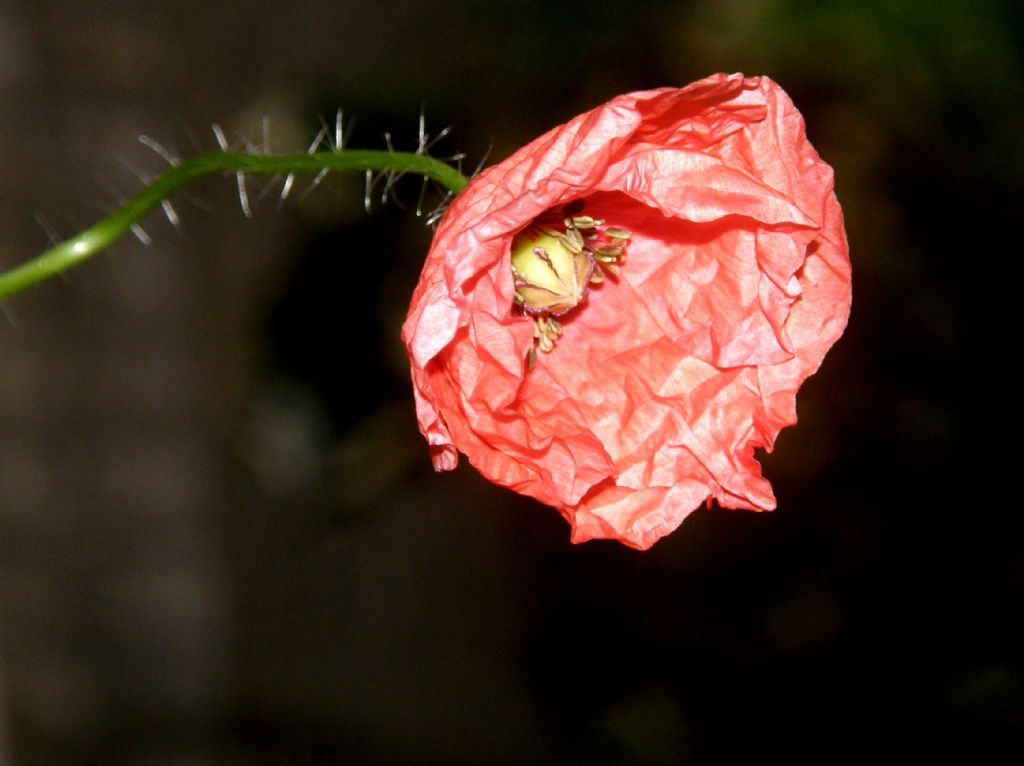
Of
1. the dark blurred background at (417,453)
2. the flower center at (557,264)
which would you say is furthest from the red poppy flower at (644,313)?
the dark blurred background at (417,453)

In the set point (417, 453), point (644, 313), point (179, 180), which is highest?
point (179, 180)

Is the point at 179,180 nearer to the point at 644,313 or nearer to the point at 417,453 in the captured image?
the point at 644,313

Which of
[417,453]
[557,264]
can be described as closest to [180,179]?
[557,264]

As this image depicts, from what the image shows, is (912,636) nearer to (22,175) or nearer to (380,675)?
(380,675)

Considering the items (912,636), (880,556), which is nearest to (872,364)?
(880,556)

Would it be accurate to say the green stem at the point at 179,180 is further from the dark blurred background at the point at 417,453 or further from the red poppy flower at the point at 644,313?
the dark blurred background at the point at 417,453

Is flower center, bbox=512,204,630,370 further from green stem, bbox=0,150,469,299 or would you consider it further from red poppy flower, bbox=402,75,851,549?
green stem, bbox=0,150,469,299

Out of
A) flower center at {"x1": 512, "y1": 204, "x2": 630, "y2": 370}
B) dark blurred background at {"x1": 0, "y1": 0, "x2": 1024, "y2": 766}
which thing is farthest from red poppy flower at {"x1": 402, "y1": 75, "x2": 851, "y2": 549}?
dark blurred background at {"x1": 0, "y1": 0, "x2": 1024, "y2": 766}
